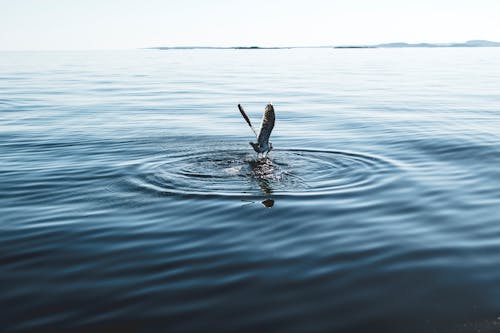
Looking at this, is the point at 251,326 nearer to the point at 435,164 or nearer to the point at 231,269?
the point at 231,269

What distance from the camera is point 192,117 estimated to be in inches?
1097

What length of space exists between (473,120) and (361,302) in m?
20.6

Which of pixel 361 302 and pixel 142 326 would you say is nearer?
pixel 142 326

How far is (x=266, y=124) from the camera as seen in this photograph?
14.3 metres

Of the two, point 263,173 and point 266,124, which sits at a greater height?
point 266,124

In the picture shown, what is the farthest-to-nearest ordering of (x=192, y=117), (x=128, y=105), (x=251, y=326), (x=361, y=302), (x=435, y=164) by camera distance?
(x=128, y=105) → (x=192, y=117) → (x=435, y=164) → (x=361, y=302) → (x=251, y=326)

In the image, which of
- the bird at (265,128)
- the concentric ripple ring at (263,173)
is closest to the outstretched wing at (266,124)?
the bird at (265,128)

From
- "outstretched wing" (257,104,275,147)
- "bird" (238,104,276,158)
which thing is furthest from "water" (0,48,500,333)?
"outstretched wing" (257,104,275,147)

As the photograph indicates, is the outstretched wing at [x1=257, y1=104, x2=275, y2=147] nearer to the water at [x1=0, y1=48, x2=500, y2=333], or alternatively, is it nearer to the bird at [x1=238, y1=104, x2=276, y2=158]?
the bird at [x1=238, y1=104, x2=276, y2=158]

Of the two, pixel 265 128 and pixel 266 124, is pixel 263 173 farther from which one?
pixel 266 124

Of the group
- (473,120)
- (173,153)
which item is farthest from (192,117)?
(473,120)

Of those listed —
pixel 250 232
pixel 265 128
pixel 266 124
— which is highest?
pixel 266 124

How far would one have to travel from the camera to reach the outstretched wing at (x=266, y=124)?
14141mm

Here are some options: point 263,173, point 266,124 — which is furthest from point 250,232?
point 266,124
